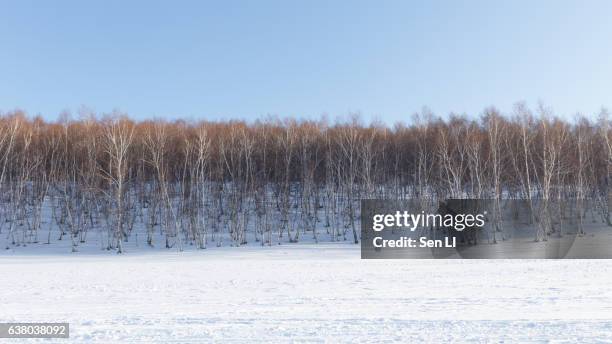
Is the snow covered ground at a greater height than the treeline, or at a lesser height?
lesser

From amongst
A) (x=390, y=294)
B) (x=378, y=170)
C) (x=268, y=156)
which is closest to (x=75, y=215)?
(x=268, y=156)

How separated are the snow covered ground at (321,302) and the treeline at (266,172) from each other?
502 inches

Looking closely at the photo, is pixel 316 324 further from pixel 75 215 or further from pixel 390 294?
pixel 75 215

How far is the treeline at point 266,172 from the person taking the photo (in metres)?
29.8

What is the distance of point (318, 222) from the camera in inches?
1319

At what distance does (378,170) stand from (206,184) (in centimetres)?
1342
